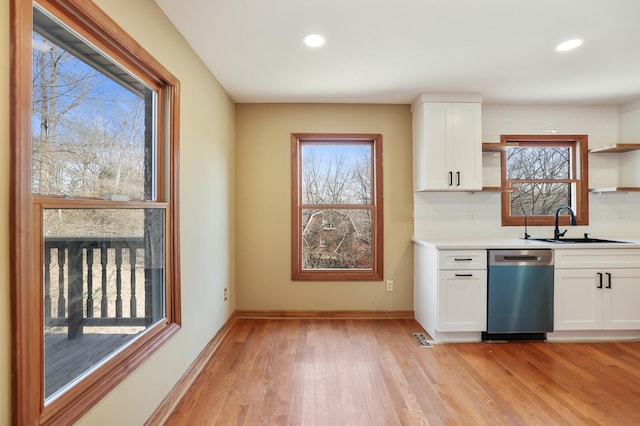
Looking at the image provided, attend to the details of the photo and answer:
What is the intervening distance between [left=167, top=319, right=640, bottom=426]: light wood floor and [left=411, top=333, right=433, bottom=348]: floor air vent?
0.19 ft

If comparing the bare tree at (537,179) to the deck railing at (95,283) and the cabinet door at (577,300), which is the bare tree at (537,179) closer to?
the cabinet door at (577,300)

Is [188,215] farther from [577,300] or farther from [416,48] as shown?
[577,300]

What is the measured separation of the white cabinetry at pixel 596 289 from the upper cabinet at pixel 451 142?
114 cm

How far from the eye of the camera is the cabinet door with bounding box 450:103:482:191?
11.4ft

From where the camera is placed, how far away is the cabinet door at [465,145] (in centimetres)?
346

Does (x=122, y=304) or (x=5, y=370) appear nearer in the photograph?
(x=5, y=370)

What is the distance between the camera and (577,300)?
3125mm

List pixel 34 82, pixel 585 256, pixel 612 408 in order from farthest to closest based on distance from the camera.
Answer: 1. pixel 585 256
2. pixel 612 408
3. pixel 34 82

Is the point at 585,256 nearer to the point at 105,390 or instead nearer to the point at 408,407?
the point at 408,407

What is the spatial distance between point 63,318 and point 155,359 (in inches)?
29.2

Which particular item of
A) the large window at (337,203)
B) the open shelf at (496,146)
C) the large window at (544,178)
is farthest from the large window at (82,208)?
the large window at (544,178)

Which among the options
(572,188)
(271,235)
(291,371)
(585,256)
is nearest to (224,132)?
(271,235)

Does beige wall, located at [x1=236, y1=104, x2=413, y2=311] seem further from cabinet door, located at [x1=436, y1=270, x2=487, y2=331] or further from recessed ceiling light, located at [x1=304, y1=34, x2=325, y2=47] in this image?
recessed ceiling light, located at [x1=304, y1=34, x2=325, y2=47]

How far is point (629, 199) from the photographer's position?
3.77 meters
